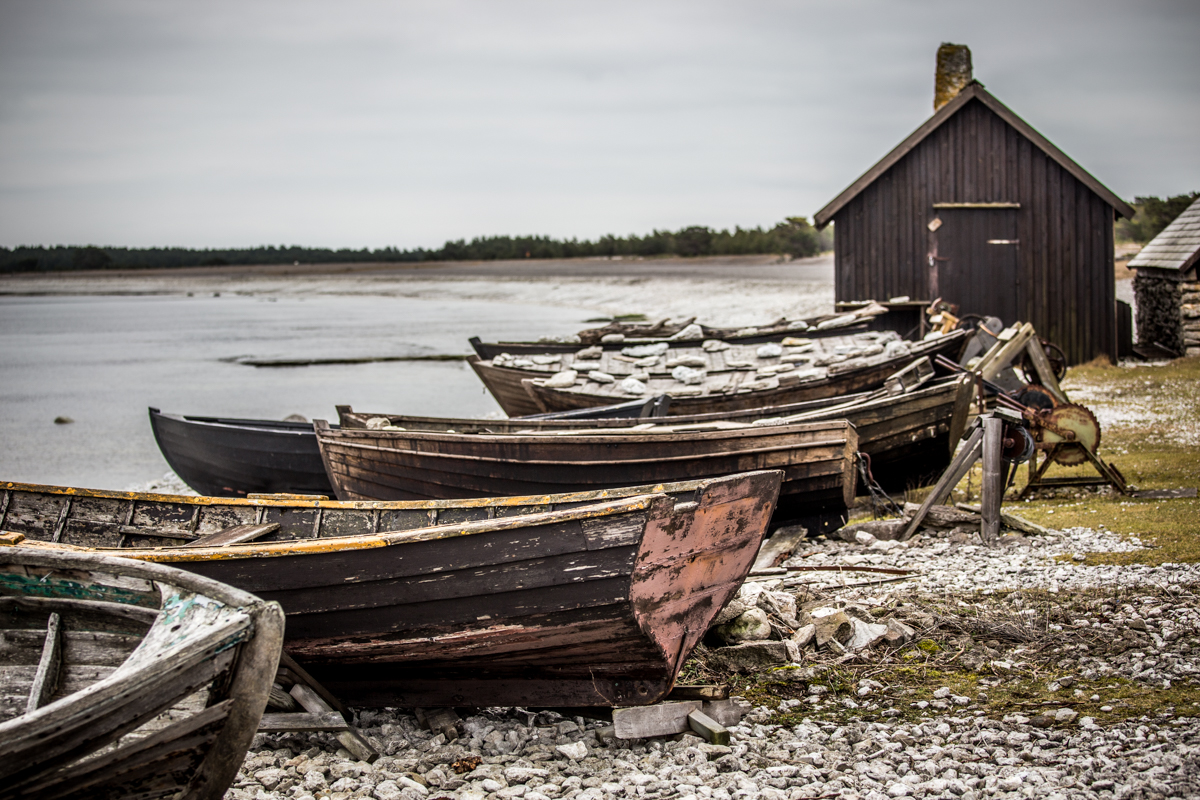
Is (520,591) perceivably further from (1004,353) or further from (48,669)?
(1004,353)

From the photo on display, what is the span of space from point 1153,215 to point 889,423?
37938mm

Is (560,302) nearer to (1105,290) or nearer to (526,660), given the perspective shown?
(1105,290)

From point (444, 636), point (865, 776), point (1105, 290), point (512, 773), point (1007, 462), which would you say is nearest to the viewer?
point (865, 776)

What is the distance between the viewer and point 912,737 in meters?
4.14

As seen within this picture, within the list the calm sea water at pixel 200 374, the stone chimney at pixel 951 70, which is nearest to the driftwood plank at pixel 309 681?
the calm sea water at pixel 200 374

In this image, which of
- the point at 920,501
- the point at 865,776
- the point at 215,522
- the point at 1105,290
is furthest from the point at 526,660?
the point at 1105,290

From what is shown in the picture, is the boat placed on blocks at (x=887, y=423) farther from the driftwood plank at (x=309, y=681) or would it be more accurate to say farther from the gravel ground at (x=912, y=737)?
the driftwood plank at (x=309, y=681)

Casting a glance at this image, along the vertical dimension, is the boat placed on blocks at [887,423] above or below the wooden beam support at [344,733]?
above

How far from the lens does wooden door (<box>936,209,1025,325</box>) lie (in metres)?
16.5

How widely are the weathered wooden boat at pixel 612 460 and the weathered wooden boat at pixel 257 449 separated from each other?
144 cm

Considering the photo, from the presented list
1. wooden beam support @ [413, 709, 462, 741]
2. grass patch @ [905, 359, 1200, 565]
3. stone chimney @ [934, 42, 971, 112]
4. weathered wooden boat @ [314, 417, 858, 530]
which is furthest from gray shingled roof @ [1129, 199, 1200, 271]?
wooden beam support @ [413, 709, 462, 741]

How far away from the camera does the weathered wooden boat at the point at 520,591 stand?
163 inches

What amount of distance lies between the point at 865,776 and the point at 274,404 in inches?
772

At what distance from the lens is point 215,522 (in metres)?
5.83
